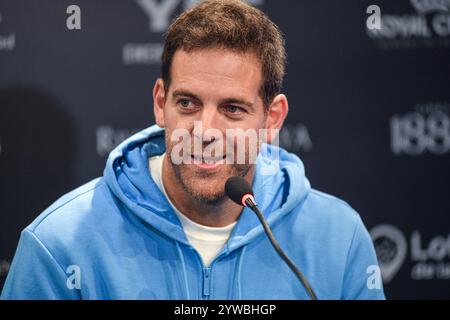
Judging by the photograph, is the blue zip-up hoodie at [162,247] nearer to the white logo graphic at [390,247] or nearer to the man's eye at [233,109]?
the man's eye at [233,109]

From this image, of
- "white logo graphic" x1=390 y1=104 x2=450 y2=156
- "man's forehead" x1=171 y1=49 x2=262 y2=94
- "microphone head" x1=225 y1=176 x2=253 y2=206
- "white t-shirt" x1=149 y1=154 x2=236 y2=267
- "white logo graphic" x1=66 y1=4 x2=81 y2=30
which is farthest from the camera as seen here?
"white logo graphic" x1=390 y1=104 x2=450 y2=156

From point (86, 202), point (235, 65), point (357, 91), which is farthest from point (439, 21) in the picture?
point (86, 202)

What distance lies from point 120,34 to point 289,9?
564 millimetres

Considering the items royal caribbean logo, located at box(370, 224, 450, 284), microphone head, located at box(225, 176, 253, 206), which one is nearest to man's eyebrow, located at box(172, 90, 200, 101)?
microphone head, located at box(225, 176, 253, 206)

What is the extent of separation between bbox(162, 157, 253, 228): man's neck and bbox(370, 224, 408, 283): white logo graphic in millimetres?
782

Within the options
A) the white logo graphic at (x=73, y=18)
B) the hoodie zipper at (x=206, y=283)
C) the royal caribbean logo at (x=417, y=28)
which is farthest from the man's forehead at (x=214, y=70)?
the royal caribbean logo at (x=417, y=28)

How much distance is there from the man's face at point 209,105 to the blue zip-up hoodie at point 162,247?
0.46 feet

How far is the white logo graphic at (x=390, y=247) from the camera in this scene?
236 centimetres

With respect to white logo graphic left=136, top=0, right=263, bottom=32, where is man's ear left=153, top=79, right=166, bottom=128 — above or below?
below

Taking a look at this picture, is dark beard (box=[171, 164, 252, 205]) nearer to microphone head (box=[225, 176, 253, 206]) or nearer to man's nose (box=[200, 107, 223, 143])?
man's nose (box=[200, 107, 223, 143])

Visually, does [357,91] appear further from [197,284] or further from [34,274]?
[34,274]

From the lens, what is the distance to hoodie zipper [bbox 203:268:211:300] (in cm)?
168

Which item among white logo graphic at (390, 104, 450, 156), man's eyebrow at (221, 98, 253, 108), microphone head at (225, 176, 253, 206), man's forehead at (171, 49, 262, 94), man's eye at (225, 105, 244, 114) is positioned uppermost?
man's forehead at (171, 49, 262, 94)
